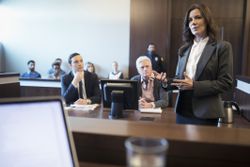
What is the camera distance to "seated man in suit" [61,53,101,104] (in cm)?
320

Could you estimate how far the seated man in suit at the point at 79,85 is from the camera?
320 cm

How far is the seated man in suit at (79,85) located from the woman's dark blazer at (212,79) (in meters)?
1.58

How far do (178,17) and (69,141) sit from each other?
19.9ft

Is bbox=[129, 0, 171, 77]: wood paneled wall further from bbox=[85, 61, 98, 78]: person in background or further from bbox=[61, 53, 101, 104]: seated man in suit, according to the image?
bbox=[61, 53, 101, 104]: seated man in suit

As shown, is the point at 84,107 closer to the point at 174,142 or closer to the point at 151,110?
the point at 151,110

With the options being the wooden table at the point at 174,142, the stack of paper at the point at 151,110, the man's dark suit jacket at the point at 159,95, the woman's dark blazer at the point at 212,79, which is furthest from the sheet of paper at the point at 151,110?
the wooden table at the point at 174,142

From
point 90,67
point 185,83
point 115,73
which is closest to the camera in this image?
point 185,83

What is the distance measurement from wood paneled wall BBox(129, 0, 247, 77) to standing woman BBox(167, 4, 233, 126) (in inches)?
181

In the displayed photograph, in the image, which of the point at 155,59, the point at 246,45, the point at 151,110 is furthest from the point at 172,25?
the point at 151,110

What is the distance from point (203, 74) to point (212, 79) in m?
0.07

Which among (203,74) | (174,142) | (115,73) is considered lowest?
(115,73)

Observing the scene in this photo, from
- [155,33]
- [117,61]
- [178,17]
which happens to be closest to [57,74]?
[117,61]

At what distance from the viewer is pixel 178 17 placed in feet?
21.1

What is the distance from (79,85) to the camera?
10.6ft
